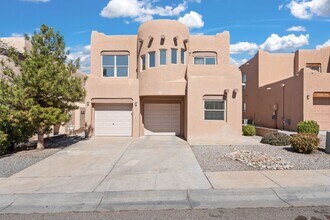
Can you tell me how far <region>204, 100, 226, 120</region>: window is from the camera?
50.6 ft

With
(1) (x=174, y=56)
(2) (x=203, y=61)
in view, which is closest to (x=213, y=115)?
(1) (x=174, y=56)

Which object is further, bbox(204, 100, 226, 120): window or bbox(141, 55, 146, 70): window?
bbox(141, 55, 146, 70): window

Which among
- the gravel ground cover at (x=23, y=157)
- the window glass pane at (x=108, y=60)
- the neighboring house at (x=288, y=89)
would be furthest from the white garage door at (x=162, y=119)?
the neighboring house at (x=288, y=89)

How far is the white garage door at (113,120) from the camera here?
17.6m

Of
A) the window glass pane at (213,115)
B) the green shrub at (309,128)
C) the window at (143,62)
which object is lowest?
the green shrub at (309,128)

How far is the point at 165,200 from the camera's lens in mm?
5953

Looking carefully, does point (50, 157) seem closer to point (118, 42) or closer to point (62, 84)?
point (62, 84)

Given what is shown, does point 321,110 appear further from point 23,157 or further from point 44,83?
point 23,157

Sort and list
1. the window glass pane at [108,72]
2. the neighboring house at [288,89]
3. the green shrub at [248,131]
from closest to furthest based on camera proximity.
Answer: the neighboring house at [288,89]
the green shrub at [248,131]
the window glass pane at [108,72]

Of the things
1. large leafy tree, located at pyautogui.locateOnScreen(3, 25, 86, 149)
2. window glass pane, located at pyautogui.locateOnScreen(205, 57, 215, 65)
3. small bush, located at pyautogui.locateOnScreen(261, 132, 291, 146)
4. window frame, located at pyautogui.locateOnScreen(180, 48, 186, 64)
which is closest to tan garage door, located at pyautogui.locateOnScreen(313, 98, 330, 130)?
small bush, located at pyautogui.locateOnScreen(261, 132, 291, 146)

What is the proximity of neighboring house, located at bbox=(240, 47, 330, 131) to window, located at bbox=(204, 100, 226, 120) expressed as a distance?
6323mm

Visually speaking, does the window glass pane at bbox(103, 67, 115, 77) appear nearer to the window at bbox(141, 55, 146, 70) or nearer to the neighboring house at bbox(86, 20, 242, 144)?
the neighboring house at bbox(86, 20, 242, 144)

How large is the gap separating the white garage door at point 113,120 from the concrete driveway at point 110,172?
485 cm

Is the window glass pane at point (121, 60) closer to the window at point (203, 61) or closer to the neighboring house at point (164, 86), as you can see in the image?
the neighboring house at point (164, 86)
